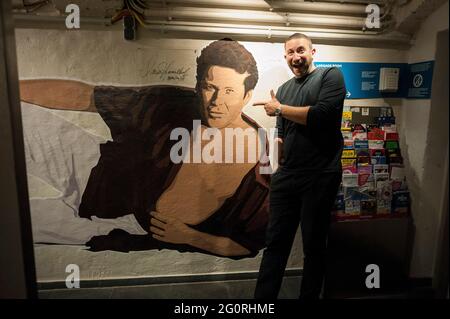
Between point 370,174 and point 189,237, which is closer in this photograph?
point 370,174

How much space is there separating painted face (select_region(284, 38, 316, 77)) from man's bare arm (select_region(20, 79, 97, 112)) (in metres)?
1.29

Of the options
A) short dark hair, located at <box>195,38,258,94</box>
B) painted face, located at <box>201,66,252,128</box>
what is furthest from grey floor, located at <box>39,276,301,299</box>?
short dark hair, located at <box>195,38,258,94</box>

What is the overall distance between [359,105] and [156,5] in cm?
156

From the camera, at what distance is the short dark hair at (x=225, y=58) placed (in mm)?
2062

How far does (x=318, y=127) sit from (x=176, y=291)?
59.0 inches

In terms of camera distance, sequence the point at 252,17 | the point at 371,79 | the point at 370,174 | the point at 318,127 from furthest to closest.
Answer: the point at 371,79, the point at 370,174, the point at 252,17, the point at 318,127

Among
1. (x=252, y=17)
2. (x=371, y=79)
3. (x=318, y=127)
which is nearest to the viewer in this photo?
(x=318, y=127)

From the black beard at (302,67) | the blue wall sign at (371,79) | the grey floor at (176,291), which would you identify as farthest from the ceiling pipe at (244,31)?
the grey floor at (176,291)

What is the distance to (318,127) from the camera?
164 cm

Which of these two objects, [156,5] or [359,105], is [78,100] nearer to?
[156,5]

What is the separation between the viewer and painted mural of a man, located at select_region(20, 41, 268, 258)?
2.05 m

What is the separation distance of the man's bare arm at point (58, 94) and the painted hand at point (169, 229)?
90cm
